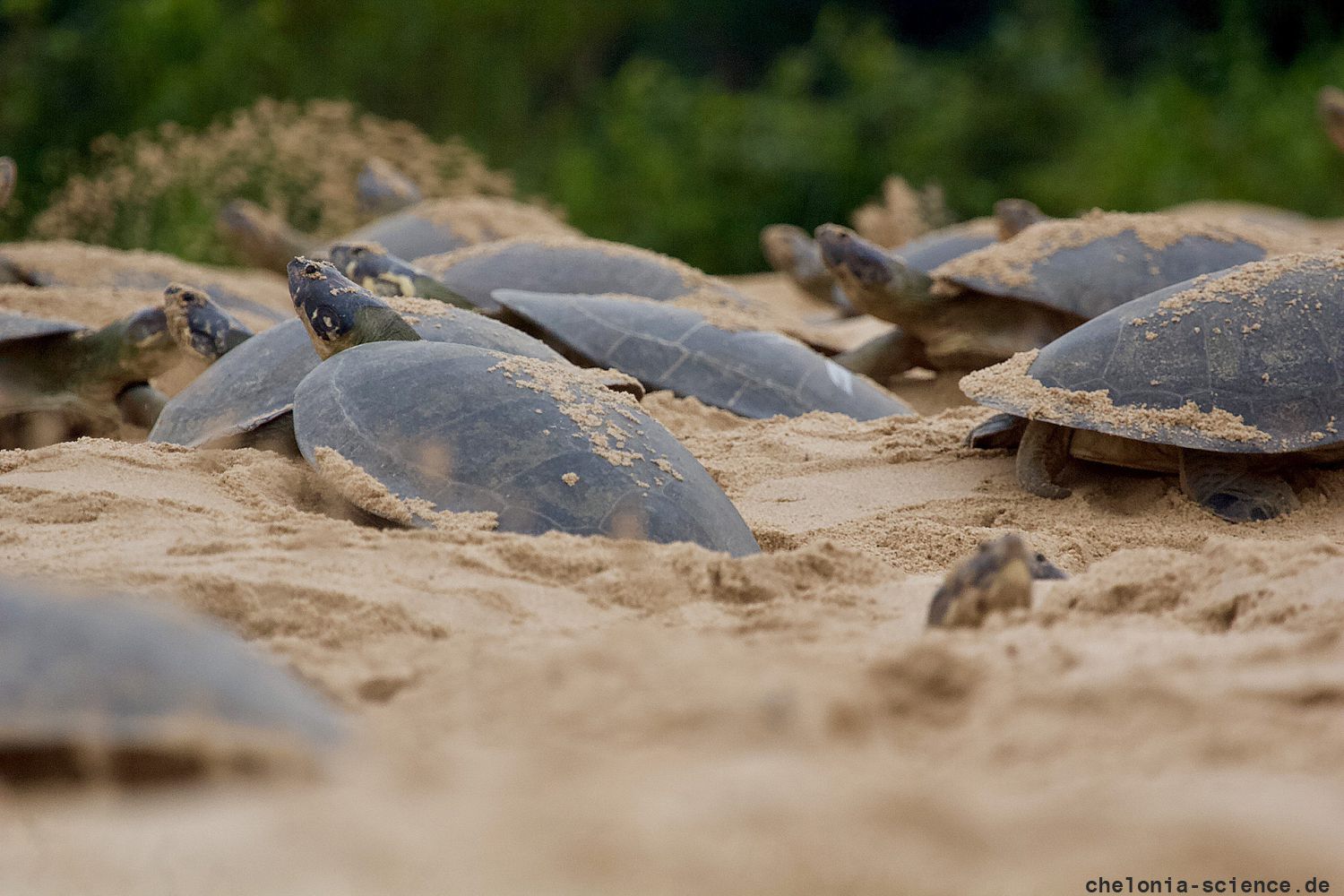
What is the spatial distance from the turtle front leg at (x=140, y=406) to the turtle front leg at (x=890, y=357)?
2.76m

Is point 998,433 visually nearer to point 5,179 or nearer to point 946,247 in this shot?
point 946,247

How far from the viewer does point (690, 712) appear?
152cm

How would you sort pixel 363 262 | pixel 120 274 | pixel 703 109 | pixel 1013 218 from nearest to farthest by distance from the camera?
pixel 363 262 → pixel 120 274 → pixel 1013 218 → pixel 703 109

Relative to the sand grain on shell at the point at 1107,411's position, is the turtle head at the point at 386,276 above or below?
below

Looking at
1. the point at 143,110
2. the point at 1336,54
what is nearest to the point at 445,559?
the point at 143,110

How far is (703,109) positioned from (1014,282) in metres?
10.5

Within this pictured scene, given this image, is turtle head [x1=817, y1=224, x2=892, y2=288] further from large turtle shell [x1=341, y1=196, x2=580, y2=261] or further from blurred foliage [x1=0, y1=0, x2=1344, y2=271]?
blurred foliage [x1=0, y1=0, x2=1344, y2=271]

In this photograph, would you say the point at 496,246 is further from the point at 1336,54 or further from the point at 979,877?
A: the point at 1336,54

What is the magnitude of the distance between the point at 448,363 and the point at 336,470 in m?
0.40

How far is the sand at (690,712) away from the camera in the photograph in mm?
1206

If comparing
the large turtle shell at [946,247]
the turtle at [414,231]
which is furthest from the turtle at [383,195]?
the large turtle shell at [946,247]

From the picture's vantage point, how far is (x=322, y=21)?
1578 centimetres

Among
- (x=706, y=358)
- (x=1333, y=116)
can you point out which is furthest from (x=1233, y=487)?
(x=1333, y=116)

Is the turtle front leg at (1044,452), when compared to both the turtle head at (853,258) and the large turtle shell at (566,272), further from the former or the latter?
the large turtle shell at (566,272)
